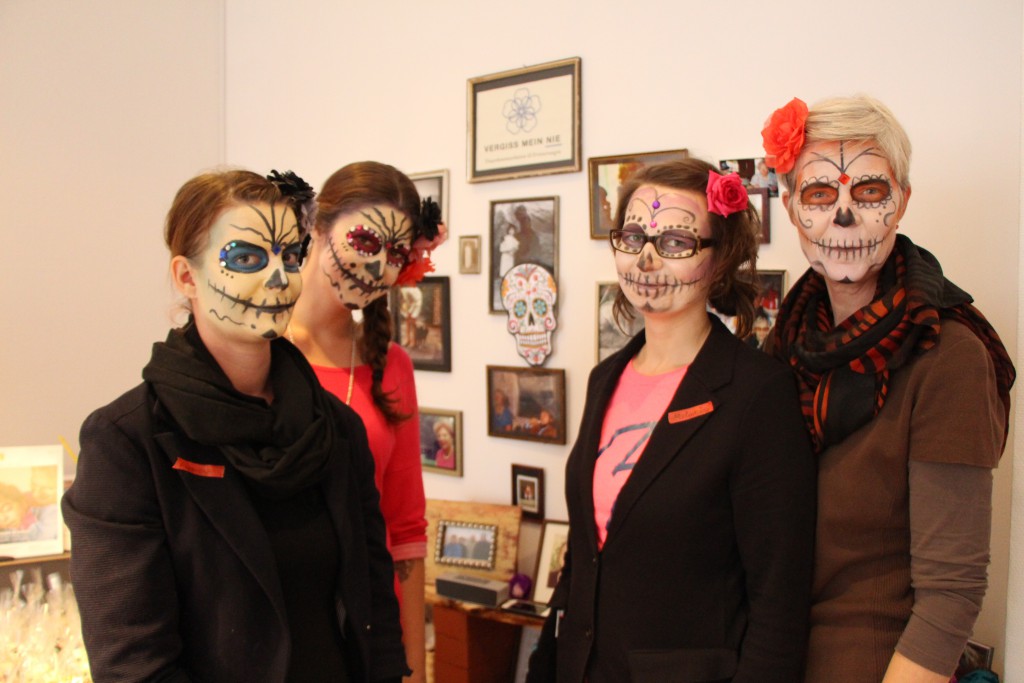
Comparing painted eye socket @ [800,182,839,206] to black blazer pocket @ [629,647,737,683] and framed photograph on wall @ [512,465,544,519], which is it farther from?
framed photograph on wall @ [512,465,544,519]

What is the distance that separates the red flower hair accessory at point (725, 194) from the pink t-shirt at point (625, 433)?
32cm

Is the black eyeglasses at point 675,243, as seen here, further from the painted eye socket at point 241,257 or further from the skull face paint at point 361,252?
the painted eye socket at point 241,257

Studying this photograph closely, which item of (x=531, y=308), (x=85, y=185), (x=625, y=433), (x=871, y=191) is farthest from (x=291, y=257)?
(x=85, y=185)

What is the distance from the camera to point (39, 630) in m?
1.84

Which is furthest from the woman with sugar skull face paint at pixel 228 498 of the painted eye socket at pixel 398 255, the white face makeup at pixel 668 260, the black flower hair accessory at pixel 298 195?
the white face makeup at pixel 668 260

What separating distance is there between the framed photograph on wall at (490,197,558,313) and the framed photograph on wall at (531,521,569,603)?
0.78 meters

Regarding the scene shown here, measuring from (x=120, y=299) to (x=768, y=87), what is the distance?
251cm

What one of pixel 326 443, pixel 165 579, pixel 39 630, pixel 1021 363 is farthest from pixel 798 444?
pixel 39 630

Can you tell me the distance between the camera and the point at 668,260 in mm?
1473

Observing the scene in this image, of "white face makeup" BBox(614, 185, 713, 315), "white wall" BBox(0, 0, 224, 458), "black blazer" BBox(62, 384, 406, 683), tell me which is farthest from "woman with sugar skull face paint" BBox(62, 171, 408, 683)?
"white wall" BBox(0, 0, 224, 458)

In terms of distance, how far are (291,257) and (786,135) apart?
96 centimetres

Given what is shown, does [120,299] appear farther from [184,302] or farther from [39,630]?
[184,302]

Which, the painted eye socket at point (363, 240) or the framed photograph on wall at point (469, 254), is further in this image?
the framed photograph on wall at point (469, 254)

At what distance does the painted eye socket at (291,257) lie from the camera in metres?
1.33
